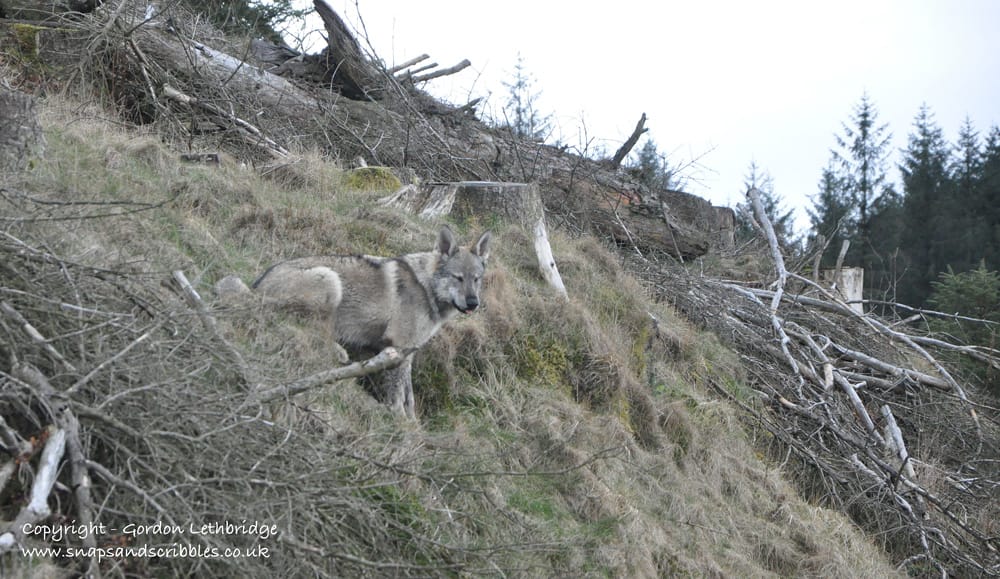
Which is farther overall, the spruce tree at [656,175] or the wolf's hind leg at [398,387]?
the spruce tree at [656,175]

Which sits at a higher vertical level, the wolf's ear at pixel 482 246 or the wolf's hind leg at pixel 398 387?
the wolf's ear at pixel 482 246

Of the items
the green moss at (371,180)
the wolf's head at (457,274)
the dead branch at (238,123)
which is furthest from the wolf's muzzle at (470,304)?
the dead branch at (238,123)

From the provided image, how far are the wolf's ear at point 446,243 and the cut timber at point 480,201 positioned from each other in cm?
267

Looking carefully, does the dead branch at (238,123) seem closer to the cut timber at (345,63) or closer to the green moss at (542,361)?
the cut timber at (345,63)

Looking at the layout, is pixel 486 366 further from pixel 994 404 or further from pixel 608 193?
pixel 994 404

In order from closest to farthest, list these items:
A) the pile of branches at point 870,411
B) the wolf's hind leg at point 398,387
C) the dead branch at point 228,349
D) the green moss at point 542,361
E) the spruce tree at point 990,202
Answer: the dead branch at point 228,349 → the wolf's hind leg at point 398,387 → the green moss at point 542,361 → the pile of branches at point 870,411 → the spruce tree at point 990,202

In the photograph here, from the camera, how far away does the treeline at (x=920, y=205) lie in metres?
36.0

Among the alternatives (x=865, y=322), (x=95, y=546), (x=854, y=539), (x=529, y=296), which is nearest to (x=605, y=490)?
(x=529, y=296)

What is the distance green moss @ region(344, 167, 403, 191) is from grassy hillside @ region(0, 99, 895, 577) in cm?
7

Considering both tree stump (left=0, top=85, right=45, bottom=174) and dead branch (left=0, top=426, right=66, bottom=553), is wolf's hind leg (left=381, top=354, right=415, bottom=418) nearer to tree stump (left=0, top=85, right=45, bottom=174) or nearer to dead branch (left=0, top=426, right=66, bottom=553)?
dead branch (left=0, top=426, right=66, bottom=553)

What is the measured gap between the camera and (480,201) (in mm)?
10273

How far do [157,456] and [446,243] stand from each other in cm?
344

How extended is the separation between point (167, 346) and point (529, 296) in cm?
457

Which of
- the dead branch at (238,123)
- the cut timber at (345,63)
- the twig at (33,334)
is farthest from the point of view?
the cut timber at (345,63)
